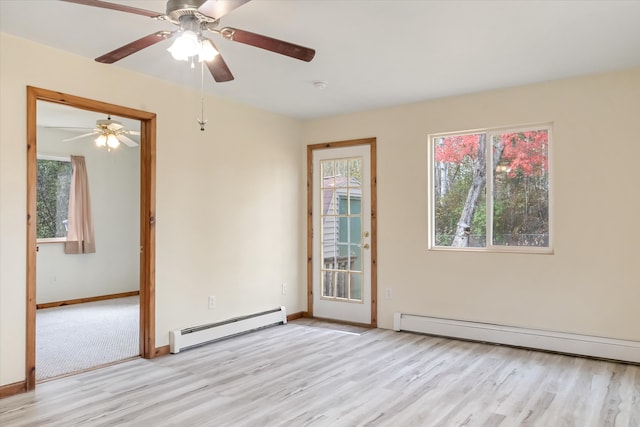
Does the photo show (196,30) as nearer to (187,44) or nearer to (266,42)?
(187,44)

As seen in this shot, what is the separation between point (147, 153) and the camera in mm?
3926

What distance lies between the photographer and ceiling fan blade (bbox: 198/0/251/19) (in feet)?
6.51

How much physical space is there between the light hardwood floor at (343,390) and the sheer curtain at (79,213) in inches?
139

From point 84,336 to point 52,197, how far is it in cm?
273

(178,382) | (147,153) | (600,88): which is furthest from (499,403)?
(147,153)

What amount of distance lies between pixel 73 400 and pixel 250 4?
2686mm

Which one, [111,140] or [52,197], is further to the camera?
[52,197]

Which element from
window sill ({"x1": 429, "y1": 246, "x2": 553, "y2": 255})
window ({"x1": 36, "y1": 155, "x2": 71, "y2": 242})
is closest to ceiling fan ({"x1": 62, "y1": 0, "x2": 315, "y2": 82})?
window sill ({"x1": 429, "y1": 246, "x2": 553, "y2": 255})

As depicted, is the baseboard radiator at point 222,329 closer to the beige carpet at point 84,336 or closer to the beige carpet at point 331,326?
the beige carpet at point 331,326

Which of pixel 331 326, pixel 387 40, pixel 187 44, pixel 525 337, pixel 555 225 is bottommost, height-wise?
pixel 331 326

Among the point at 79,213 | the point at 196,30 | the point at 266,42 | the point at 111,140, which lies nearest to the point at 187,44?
the point at 196,30

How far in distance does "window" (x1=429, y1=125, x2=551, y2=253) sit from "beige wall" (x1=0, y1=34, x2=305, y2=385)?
1749 millimetres

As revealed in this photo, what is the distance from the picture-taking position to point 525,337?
Result: 162 inches

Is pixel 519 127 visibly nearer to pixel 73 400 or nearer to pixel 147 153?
pixel 147 153
